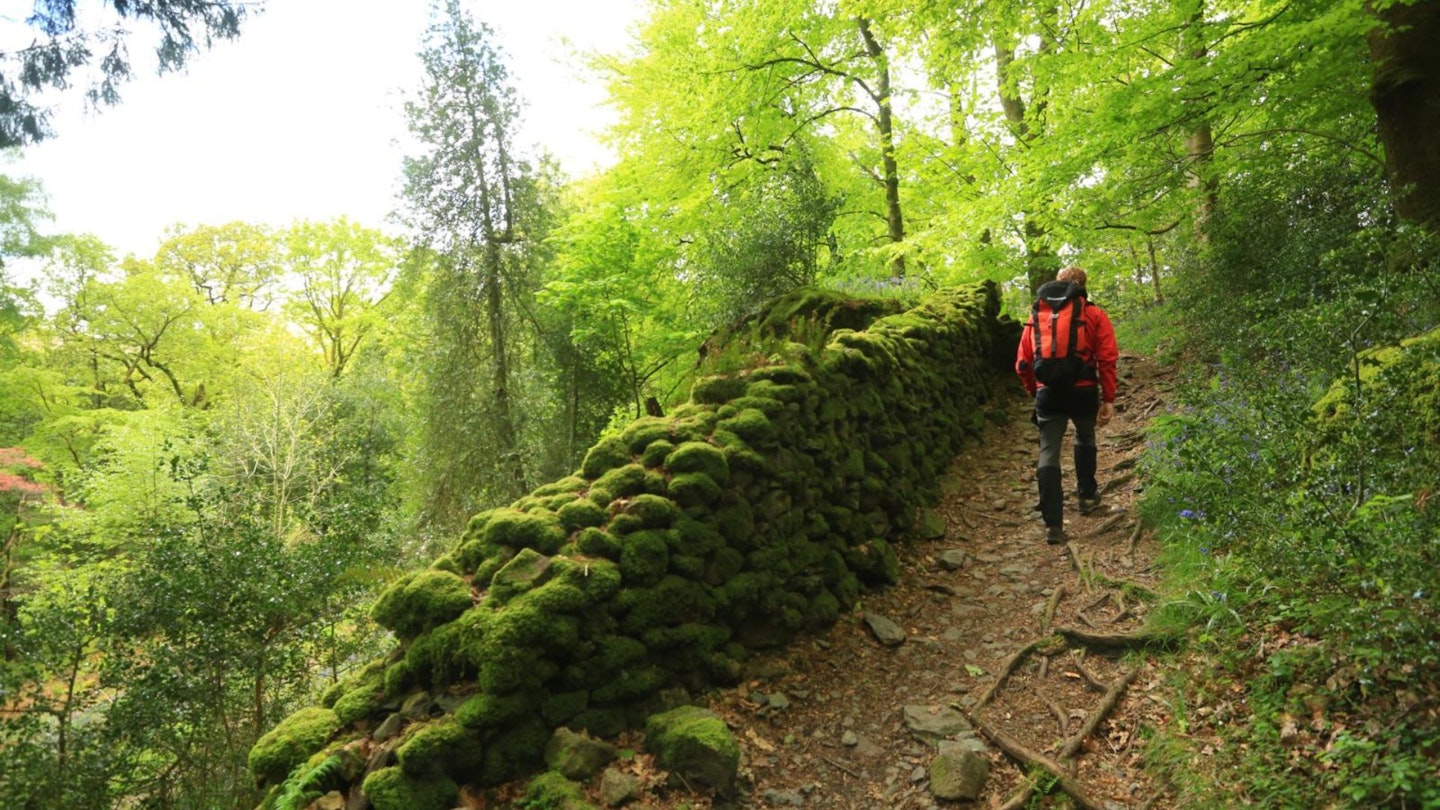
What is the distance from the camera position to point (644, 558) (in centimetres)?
368

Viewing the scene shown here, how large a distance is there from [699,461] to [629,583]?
0.90m

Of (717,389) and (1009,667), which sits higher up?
(717,389)

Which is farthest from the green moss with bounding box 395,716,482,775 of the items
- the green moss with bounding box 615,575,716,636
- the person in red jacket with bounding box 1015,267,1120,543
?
the person in red jacket with bounding box 1015,267,1120,543

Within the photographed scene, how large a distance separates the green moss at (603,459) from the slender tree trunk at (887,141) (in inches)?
361

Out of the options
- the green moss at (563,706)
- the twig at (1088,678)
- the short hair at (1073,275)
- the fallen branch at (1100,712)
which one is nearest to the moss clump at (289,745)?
the green moss at (563,706)

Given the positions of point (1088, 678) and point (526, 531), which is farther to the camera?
point (526, 531)

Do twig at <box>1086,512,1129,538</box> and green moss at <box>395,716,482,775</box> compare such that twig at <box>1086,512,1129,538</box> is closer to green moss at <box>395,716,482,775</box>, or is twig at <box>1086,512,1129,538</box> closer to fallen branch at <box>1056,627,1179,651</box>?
fallen branch at <box>1056,627,1179,651</box>

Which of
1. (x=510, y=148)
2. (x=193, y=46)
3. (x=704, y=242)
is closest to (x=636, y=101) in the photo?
(x=510, y=148)

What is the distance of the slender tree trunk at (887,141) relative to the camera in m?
12.5

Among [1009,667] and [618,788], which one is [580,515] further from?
[1009,667]

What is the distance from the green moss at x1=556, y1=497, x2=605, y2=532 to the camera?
3801 millimetres

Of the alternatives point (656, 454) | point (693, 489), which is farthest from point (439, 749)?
point (656, 454)

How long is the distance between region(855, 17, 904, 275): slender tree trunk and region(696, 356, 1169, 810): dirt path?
7998mm

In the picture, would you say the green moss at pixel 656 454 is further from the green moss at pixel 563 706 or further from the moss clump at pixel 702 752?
the moss clump at pixel 702 752
